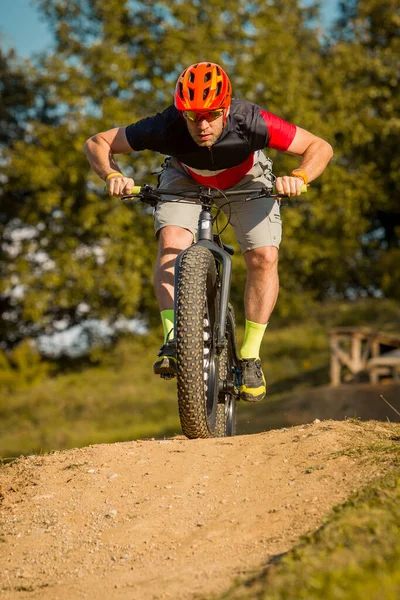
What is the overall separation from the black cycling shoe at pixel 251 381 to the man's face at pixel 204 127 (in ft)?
5.28

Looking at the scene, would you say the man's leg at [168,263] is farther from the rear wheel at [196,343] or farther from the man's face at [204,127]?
the man's face at [204,127]

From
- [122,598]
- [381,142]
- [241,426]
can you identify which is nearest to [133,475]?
[122,598]

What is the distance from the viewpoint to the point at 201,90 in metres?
5.58

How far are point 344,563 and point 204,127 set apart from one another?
3.28 metres

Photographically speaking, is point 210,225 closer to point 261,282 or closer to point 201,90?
point 261,282

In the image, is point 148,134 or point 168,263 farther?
point 168,263

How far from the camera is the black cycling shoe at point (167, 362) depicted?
553cm

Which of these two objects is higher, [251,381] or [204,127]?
[204,127]

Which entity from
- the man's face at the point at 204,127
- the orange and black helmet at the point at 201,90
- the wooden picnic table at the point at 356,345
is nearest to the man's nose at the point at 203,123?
the man's face at the point at 204,127

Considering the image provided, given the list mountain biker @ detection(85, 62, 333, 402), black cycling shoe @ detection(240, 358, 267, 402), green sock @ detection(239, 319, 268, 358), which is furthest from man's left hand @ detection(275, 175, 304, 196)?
black cycling shoe @ detection(240, 358, 267, 402)

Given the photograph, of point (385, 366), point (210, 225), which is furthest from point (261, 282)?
point (385, 366)

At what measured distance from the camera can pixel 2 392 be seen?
29.5 metres

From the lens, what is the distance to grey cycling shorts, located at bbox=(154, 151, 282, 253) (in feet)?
20.4

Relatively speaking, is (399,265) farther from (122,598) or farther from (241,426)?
(122,598)
